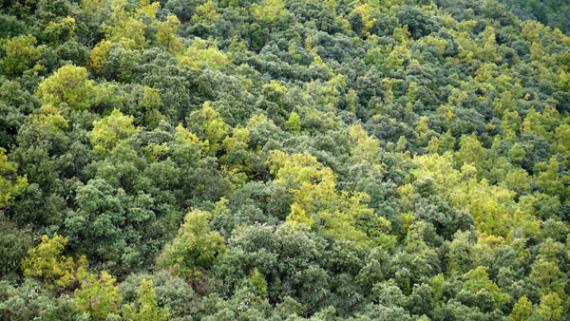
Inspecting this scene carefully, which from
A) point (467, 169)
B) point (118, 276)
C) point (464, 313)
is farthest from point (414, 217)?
point (118, 276)

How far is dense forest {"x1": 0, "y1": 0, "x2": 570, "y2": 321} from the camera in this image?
54312mm

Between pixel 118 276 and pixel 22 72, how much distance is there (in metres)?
28.0

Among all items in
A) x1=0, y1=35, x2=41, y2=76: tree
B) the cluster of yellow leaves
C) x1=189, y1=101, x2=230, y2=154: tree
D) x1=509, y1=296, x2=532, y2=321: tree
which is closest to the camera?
x1=509, y1=296, x2=532, y2=321: tree

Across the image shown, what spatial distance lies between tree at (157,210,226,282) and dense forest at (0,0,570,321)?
16 centimetres

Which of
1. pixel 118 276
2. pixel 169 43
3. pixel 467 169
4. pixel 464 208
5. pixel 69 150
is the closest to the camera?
pixel 118 276

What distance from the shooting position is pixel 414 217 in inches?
3083

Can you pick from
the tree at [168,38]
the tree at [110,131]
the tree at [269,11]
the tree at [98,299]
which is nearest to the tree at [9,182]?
the tree at [110,131]

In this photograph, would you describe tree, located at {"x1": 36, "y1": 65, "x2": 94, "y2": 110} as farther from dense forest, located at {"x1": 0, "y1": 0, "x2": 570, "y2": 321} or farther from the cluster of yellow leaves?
the cluster of yellow leaves

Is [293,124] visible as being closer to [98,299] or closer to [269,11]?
[269,11]

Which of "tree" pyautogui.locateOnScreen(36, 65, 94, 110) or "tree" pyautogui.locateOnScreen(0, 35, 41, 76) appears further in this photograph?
"tree" pyautogui.locateOnScreen(0, 35, 41, 76)

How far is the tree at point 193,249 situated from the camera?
55.3m

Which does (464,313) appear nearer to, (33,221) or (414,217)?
(414,217)

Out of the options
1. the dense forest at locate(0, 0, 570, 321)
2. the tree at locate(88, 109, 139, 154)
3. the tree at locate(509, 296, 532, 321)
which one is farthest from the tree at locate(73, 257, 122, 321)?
the tree at locate(509, 296, 532, 321)

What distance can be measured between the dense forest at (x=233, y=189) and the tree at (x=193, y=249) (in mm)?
163
